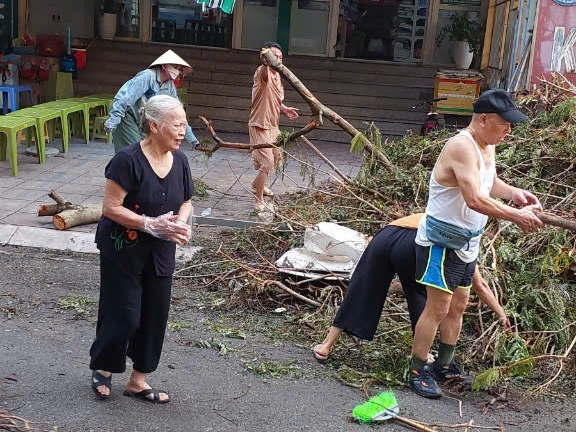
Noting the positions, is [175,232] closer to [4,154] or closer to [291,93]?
[4,154]

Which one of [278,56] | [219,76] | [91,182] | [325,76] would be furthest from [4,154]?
[325,76]

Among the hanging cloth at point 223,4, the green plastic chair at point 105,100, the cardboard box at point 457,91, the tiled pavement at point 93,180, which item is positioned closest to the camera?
the tiled pavement at point 93,180

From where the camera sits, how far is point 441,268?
14.3 feet

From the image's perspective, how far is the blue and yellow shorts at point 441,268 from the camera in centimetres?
436

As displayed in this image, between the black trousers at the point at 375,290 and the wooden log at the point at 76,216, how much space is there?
371 centimetres

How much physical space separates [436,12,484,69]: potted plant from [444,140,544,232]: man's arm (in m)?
11.8

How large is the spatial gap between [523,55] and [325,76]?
4824mm

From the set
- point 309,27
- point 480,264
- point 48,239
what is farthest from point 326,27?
point 480,264

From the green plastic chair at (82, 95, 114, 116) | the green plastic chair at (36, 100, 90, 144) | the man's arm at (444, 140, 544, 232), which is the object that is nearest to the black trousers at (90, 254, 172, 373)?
the man's arm at (444, 140, 544, 232)

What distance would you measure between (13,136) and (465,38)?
9541mm

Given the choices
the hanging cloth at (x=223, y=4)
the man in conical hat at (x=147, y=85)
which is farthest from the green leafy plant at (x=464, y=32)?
the man in conical hat at (x=147, y=85)

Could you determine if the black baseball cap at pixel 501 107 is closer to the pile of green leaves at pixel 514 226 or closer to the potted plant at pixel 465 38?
the pile of green leaves at pixel 514 226

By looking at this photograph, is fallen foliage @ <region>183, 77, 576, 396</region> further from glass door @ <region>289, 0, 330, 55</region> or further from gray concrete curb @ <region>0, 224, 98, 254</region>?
glass door @ <region>289, 0, 330, 55</region>

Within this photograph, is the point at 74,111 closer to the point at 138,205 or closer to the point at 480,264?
the point at 480,264
